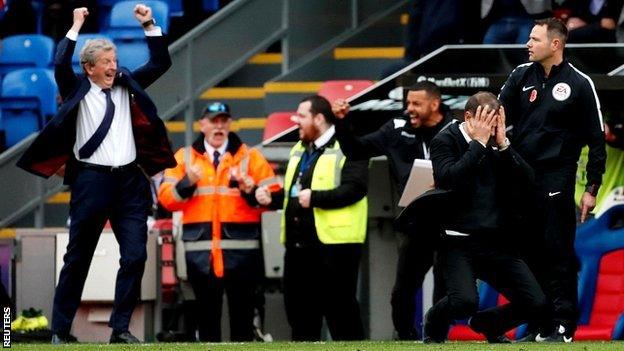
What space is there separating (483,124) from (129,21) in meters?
8.22

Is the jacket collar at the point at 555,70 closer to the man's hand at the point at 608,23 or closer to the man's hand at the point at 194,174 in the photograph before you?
the man's hand at the point at 194,174

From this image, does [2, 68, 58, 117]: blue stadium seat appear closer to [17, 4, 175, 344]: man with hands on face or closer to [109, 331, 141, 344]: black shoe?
[17, 4, 175, 344]: man with hands on face

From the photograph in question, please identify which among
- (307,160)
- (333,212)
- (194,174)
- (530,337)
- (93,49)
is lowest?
(530,337)

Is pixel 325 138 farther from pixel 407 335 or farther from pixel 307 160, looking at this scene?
pixel 407 335

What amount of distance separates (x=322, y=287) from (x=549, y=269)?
2518 millimetres

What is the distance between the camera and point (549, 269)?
39.8 ft

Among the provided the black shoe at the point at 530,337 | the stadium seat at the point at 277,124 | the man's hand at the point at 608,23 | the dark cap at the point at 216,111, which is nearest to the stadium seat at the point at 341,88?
the stadium seat at the point at 277,124

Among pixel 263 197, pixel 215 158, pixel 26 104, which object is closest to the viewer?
pixel 263 197

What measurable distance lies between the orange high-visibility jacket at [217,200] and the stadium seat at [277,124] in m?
2.28

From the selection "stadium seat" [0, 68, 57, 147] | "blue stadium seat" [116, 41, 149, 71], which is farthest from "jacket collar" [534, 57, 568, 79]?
"stadium seat" [0, 68, 57, 147]

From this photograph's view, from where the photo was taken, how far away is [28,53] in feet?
63.9

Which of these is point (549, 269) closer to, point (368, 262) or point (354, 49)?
point (368, 262)

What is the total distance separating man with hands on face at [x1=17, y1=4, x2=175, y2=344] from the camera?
1277cm

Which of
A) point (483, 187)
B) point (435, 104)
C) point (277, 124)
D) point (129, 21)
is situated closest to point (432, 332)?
point (483, 187)
